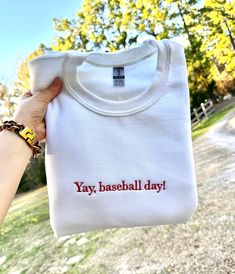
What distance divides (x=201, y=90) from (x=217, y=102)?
7.14ft

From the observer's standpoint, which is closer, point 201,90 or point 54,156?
point 54,156

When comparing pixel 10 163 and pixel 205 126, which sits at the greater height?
pixel 10 163

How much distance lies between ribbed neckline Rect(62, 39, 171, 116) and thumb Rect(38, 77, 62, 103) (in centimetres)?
3

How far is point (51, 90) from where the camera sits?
1.38m

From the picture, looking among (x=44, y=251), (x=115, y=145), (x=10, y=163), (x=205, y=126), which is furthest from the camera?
(x=205, y=126)

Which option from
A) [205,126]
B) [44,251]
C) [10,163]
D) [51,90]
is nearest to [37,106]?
[51,90]

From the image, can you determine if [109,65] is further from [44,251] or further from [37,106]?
[44,251]

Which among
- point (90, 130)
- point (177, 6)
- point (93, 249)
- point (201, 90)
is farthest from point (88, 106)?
point (201, 90)

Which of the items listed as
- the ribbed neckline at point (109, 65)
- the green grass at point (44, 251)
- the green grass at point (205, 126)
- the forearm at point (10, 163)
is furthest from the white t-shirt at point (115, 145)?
the green grass at point (205, 126)

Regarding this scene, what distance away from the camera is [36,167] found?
650 inches

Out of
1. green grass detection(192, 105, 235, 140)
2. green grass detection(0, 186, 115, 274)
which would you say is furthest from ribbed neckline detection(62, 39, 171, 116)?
green grass detection(192, 105, 235, 140)

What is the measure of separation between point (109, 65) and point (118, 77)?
0.06 m

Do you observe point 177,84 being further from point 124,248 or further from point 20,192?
point 20,192

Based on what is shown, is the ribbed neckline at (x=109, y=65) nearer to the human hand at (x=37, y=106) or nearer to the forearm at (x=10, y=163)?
the human hand at (x=37, y=106)
